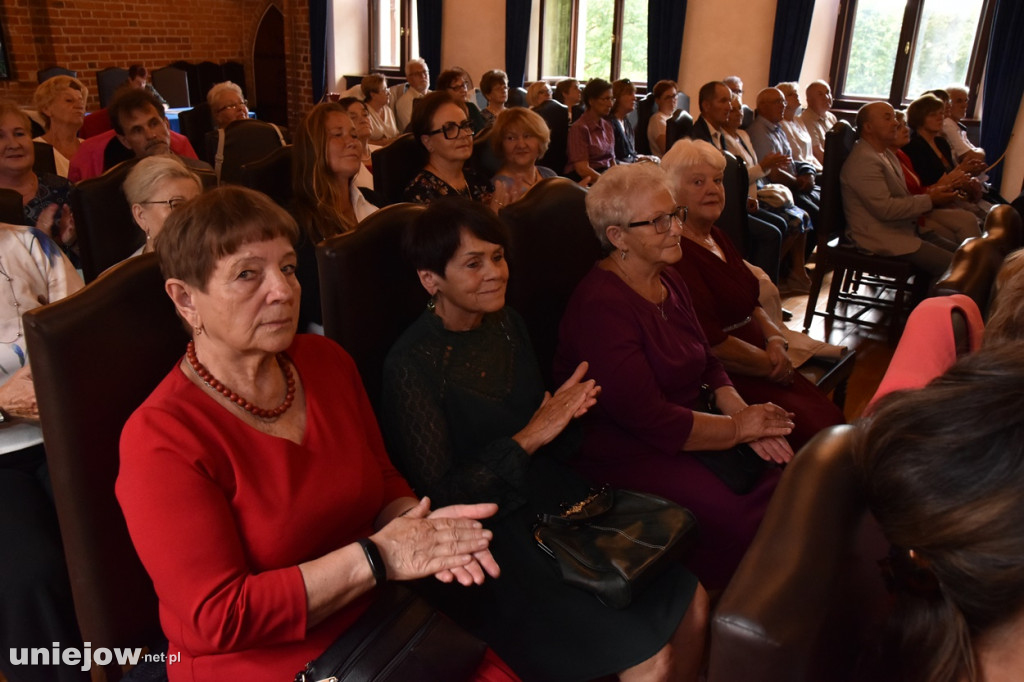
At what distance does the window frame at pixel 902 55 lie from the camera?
22.8 feet

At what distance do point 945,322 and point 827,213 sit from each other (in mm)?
2927

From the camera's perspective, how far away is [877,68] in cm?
743

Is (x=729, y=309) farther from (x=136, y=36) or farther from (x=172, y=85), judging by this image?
(x=136, y=36)

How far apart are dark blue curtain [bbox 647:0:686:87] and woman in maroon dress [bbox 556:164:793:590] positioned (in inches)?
258

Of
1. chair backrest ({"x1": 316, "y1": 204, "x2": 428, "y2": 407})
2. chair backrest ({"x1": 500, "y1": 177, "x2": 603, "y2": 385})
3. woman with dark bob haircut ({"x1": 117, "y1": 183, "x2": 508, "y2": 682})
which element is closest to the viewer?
woman with dark bob haircut ({"x1": 117, "y1": 183, "x2": 508, "y2": 682})

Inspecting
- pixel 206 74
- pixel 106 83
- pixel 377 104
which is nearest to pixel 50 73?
pixel 106 83

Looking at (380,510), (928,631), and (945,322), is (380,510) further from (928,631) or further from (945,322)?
(945,322)

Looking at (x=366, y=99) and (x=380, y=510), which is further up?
(x=366, y=99)

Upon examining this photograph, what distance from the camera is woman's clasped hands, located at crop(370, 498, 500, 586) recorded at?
4.01 ft

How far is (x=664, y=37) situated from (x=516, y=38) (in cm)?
183

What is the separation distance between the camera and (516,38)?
29.3ft

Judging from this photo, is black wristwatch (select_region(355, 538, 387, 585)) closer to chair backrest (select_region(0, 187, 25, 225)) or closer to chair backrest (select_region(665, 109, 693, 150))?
chair backrest (select_region(0, 187, 25, 225))

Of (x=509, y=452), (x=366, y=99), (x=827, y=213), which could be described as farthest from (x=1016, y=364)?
(x=366, y=99)

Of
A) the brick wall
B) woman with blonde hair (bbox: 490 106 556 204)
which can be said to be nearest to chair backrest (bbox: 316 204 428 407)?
woman with blonde hair (bbox: 490 106 556 204)
